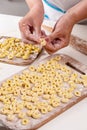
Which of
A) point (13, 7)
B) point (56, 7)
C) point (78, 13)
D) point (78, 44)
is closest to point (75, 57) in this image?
point (78, 44)

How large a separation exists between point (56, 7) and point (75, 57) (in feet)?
0.91

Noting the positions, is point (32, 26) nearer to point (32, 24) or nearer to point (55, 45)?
point (32, 24)

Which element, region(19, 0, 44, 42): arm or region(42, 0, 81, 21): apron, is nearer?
region(19, 0, 44, 42): arm

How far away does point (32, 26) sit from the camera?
3.38ft

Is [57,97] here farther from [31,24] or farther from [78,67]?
[31,24]

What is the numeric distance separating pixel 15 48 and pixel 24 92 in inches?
10.3

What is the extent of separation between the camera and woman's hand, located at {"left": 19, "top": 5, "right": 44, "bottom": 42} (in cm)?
99

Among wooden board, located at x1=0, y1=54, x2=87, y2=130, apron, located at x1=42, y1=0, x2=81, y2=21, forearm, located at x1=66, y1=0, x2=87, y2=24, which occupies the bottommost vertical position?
wooden board, located at x1=0, y1=54, x2=87, y2=130

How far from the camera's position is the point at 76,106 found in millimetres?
771

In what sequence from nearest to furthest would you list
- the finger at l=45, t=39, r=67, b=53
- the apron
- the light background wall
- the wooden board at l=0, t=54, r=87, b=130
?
the wooden board at l=0, t=54, r=87, b=130
the finger at l=45, t=39, r=67, b=53
the apron
the light background wall

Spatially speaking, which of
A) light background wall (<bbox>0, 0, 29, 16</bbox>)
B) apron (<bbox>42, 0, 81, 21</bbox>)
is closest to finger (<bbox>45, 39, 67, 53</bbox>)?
apron (<bbox>42, 0, 81, 21</bbox>)

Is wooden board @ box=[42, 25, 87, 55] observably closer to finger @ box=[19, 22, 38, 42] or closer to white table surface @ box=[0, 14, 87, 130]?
white table surface @ box=[0, 14, 87, 130]

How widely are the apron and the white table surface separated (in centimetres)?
5

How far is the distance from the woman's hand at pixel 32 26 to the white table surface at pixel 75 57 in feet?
0.31
